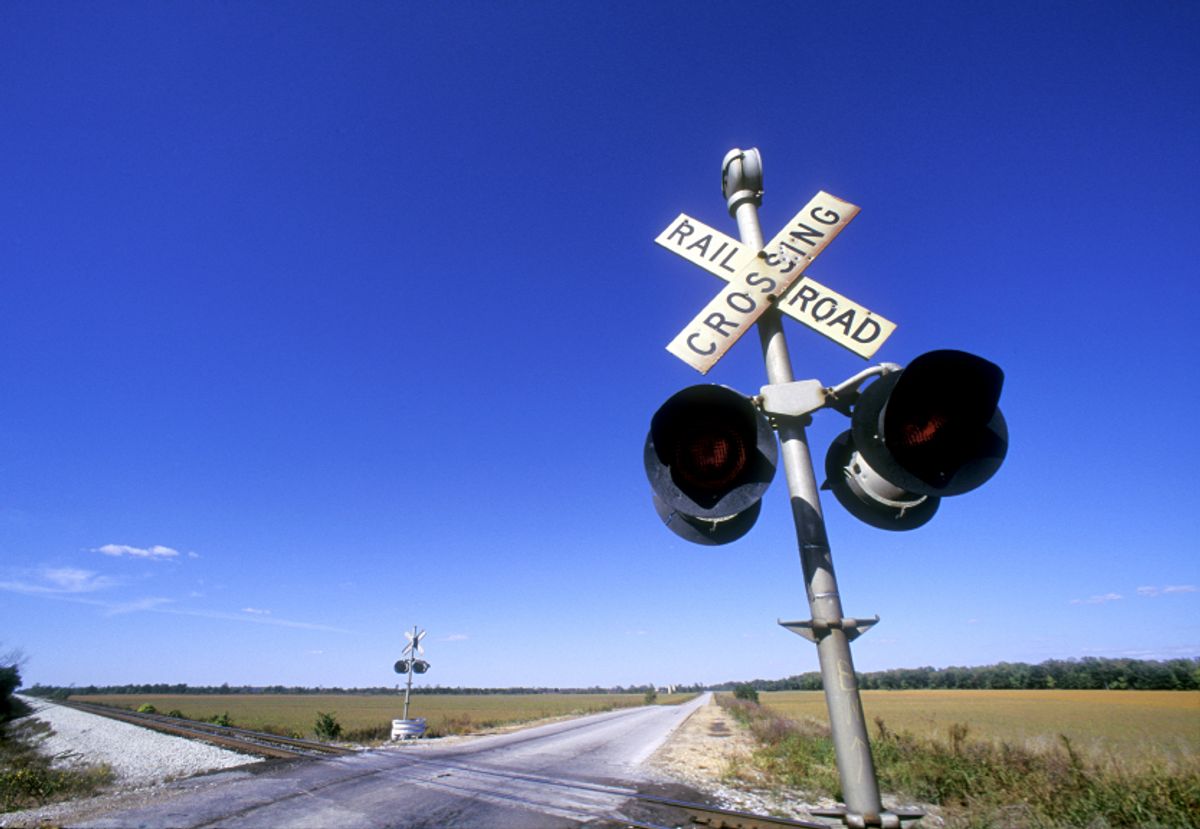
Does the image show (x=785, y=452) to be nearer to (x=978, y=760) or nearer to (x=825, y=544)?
(x=825, y=544)

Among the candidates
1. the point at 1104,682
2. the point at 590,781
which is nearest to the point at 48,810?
the point at 590,781

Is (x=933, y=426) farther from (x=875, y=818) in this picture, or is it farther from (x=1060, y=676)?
(x=1060, y=676)

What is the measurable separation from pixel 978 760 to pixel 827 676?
11.0m

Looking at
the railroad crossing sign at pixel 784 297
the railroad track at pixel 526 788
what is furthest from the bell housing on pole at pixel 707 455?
the railroad track at pixel 526 788

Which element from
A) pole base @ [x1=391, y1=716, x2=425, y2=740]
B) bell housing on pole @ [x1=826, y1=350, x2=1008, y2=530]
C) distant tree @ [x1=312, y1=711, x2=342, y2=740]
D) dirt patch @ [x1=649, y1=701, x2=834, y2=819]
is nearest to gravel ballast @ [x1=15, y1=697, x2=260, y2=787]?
distant tree @ [x1=312, y1=711, x2=342, y2=740]

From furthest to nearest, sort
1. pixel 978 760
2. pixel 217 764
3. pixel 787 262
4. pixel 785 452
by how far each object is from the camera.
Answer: pixel 217 764, pixel 978 760, pixel 787 262, pixel 785 452

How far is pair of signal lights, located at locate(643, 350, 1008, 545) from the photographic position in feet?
6.47

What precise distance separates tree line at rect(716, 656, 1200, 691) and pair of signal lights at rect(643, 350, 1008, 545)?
2347 inches

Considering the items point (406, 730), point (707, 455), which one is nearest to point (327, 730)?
point (406, 730)

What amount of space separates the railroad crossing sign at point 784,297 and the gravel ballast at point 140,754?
1359 centimetres

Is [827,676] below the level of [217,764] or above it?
above

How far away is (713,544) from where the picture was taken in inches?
89.5

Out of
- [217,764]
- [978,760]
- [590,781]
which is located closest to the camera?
[978,760]

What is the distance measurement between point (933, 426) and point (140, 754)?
71.1ft
